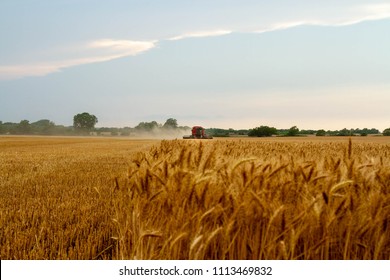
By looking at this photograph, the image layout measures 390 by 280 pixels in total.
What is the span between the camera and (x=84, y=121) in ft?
375

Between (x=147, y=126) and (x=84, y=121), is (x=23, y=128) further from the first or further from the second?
(x=147, y=126)

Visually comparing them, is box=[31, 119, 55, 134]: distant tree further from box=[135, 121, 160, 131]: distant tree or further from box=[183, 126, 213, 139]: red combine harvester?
box=[183, 126, 213, 139]: red combine harvester

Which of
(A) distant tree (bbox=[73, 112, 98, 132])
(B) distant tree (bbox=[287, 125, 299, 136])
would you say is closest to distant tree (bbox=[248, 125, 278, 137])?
(B) distant tree (bbox=[287, 125, 299, 136])

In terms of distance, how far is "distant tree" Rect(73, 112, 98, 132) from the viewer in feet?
370

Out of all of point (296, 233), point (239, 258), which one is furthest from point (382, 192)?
point (239, 258)

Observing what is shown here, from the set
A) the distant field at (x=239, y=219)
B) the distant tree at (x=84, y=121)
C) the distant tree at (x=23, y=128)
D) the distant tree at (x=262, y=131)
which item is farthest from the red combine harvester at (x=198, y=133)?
the distant tree at (x=23, y=128)

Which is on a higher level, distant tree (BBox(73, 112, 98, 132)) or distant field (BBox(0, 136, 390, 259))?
distant tree (BBox(73, 112, 98, 132))

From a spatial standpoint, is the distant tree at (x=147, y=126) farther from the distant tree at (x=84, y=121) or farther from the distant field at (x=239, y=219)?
the distant field at (x=239, y=219)

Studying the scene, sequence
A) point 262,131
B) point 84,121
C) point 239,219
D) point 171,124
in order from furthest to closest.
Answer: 1. point 84,121
2. point 171,124
3. point 262,131
4. point 239,219

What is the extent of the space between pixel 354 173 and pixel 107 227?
2551 mm

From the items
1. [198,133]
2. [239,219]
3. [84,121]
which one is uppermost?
[84,121]

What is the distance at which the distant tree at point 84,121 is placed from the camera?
113m

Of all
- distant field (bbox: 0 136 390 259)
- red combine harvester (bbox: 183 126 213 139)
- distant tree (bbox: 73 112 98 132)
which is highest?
distant tree (bbox: 73 112 98 132)

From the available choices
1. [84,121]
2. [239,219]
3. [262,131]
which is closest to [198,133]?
[262,131]
